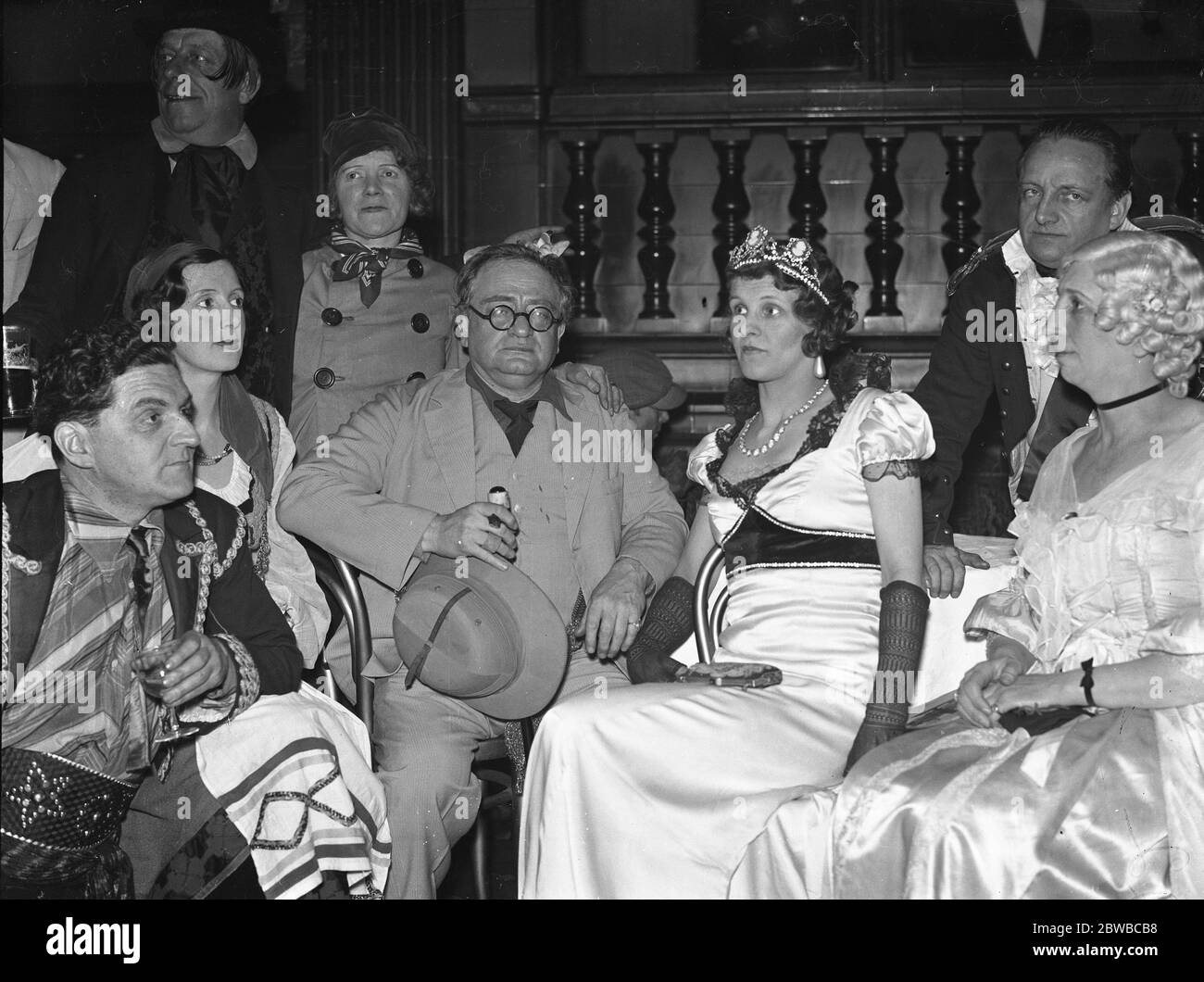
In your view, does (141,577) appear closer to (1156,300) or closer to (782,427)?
(782,427)

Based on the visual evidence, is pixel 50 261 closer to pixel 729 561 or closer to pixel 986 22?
pixel 729 561

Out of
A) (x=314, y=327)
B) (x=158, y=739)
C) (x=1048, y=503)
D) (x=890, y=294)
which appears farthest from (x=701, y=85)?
(x=158, y=739)

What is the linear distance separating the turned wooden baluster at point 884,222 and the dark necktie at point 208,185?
2.68m

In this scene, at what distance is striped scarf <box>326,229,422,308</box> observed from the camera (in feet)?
14.0

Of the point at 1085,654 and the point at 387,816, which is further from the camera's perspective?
the point at 387,816

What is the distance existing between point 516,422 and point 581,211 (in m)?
2.31

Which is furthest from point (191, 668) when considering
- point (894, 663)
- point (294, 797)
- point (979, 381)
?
point (979, 381)

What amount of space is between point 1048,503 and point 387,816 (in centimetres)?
165

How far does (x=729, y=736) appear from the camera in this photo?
10.2 ft

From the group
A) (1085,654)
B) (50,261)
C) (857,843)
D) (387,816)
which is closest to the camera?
(857,843)

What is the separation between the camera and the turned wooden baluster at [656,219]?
19.7 ft

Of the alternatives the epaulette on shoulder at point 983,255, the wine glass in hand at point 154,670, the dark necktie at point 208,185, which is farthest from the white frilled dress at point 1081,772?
the dark necktie at point 208,185

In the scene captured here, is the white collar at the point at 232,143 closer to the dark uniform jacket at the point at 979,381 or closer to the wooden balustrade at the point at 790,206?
the wooden balustrade at the point at 790,206

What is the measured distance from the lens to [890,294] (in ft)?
19.6
